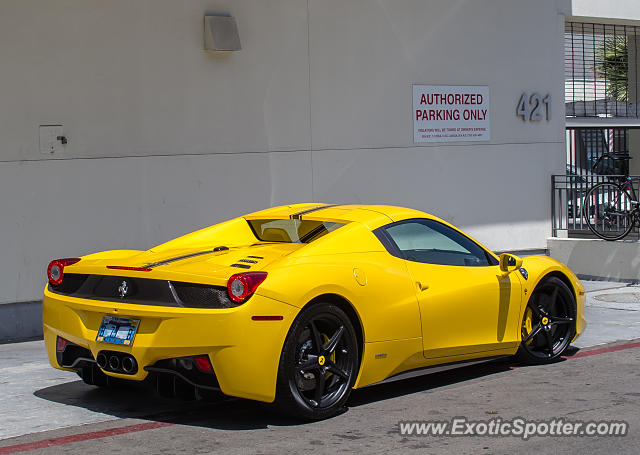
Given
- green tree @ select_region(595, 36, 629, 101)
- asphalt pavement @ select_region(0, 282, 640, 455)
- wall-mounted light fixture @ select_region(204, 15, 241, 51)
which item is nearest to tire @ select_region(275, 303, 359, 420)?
asphalt pavement @ select_region(0, 282, 640, 455)

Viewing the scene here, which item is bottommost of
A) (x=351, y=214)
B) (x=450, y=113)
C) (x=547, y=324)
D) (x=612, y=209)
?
(x=547, y=324)

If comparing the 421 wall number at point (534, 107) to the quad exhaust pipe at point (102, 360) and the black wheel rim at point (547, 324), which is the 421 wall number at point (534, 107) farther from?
the quad exhaust pipe at point (102, 360)

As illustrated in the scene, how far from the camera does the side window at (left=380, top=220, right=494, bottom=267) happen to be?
6781 mm

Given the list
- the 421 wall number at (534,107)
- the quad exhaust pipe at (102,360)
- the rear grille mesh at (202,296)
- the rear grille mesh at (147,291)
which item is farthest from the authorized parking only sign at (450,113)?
the quad exhaust pipe at (102,360)

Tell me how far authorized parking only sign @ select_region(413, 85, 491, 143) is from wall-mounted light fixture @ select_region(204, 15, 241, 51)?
116 inches

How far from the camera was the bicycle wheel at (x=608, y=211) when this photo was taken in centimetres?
1293

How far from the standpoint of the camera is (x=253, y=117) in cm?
1104

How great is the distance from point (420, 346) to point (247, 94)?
534cm

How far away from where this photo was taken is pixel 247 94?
10992mm

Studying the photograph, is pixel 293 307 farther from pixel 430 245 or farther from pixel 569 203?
pixel 569 203

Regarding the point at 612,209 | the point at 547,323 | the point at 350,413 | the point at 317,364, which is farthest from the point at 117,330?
the point at 612,209

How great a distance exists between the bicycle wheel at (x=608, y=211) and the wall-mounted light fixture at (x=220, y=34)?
586 cm

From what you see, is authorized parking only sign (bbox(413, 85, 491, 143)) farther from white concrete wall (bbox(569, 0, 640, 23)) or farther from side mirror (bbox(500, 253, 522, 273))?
side mirror (bbox(500, 253, 522, 273))

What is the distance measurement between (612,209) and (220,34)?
621cm
